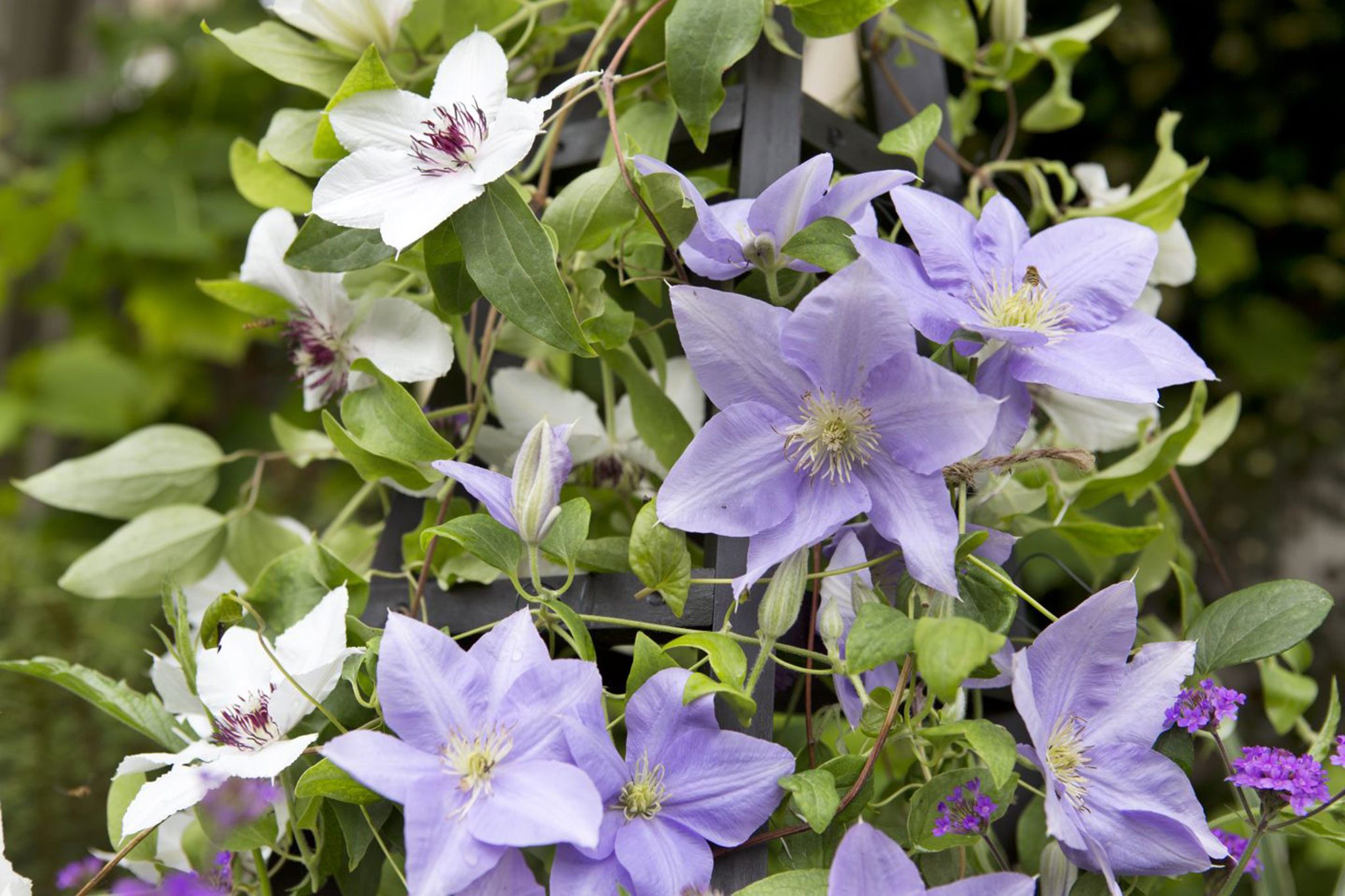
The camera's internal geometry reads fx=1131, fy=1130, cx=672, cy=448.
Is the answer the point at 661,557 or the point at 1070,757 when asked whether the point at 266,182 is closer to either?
the point at 661,557

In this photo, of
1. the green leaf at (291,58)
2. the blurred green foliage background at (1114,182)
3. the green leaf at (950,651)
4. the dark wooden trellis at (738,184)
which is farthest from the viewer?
the blurred green foliage background at (1114,182)

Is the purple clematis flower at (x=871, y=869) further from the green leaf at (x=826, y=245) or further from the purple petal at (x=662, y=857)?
the green leaf at (x=826, y=245)

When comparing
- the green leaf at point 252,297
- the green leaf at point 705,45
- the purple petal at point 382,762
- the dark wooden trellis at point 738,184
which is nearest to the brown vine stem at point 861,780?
the dark wooden trellis at point 738,184

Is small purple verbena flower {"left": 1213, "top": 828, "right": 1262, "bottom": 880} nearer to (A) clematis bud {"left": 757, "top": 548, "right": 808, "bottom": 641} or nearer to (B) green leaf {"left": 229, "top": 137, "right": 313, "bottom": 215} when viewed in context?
(A) clematis bud {"left": 757, "top": 548, "right": 808, "bottom": 641}

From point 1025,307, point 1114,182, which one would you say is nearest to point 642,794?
point 1025,307

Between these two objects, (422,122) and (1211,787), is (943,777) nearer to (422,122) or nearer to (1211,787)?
(422,122)

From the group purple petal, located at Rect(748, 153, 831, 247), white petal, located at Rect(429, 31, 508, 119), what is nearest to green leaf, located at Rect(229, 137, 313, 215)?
white petal, located at Rect(429, 31, 508, 119)

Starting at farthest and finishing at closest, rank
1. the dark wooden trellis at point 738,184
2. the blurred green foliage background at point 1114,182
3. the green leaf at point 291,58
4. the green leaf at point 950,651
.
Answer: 1. the blurred green foliage background at point 1114,182
2. the green leaf at point 291,58
3. the dark wooden trellis at point 738,184
4. the green leaf at point 950,651
